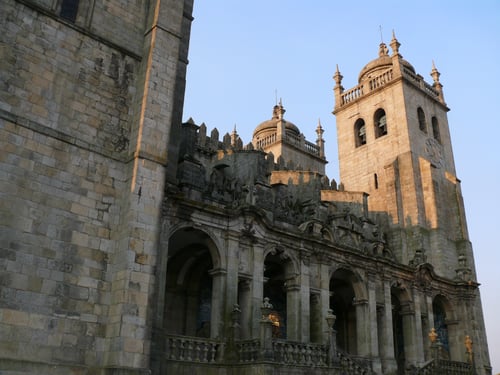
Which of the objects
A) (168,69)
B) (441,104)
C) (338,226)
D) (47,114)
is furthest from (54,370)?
(441,104)

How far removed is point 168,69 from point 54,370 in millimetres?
8436

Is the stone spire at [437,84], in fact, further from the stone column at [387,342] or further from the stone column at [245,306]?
the stone column at [245,306]

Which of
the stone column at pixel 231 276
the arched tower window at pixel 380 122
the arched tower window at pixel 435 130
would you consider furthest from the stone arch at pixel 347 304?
the arched tower window at pixel 435 130

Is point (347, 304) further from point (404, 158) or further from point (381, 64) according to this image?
point (381, 64)

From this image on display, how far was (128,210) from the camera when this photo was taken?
12664mm

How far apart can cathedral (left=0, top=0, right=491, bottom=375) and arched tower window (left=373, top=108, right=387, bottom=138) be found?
35.6ft

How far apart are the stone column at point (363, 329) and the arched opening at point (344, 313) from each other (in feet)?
6.62

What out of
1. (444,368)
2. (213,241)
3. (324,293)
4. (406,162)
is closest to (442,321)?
(444,368)

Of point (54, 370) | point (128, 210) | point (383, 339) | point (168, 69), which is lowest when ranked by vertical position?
point (54, 370)

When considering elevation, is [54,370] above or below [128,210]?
below

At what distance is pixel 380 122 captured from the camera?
35.8 m

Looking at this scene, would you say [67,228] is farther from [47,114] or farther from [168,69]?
[168,69]

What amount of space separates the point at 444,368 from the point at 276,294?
310 inches

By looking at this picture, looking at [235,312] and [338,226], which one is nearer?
[235,312]
